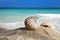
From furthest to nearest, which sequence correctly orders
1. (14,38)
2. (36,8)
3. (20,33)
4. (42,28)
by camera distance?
(36,8) < (42,28) < (20,33) < (14,38)

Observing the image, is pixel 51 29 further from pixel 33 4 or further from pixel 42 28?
pixel 33 4

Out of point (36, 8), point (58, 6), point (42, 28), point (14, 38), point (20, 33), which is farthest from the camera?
point (36, 8)

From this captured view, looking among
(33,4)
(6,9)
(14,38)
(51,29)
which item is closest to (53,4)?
(33,4)

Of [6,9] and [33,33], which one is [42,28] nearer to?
[33,33]

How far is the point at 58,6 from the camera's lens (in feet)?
21.8

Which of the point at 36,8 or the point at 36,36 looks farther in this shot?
the point at 36,8

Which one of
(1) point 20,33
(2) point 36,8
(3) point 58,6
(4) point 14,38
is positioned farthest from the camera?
(2) point 36,8

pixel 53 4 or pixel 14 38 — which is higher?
pixel 53 4

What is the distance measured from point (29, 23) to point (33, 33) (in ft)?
0.50

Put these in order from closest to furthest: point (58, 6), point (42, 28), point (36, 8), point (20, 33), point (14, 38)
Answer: point (14, 38)
point (20, 33)
point (42, 28)
point (58, 6)
point (36, 8)

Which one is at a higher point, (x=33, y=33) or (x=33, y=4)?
(x=33, y=4)

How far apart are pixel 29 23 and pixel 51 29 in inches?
13.1

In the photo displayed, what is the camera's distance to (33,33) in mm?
1869

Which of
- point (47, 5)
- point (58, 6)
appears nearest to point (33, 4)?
point (47, 5)
